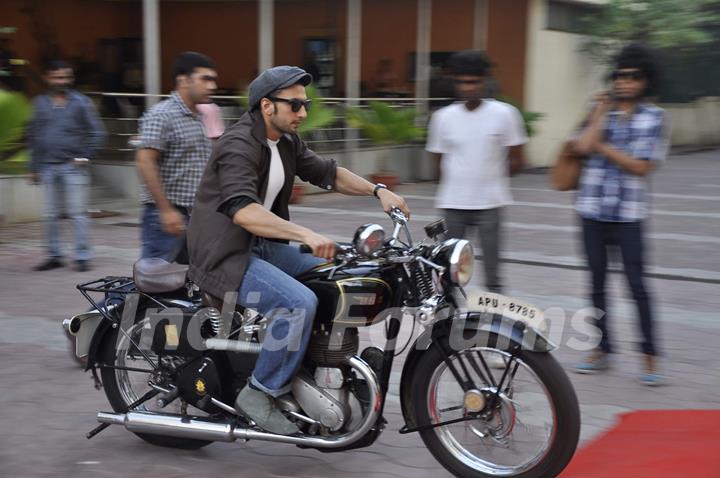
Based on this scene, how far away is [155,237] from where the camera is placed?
18.6 feet

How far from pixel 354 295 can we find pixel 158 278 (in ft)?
3.29

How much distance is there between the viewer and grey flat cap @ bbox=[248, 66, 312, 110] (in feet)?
12.6

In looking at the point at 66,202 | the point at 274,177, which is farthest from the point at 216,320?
the point at 66,202

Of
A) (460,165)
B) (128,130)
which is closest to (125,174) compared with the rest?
(128,130)

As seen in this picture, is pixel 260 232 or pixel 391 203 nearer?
pixel 260 232

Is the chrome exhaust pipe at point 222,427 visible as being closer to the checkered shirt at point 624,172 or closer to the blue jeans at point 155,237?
the blue jeans at point 155,237

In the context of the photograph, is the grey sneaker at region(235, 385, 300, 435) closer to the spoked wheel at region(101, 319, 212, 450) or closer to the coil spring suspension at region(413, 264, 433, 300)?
the spoked wheel at region(101, 319, 212, 450)

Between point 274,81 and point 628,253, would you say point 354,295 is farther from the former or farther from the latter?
point 628,253

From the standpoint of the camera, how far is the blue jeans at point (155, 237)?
563 cm

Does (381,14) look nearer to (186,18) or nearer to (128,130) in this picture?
(186,18)

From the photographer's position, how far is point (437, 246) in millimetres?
3801

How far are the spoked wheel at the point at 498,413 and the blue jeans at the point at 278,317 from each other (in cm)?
53

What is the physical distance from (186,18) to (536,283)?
14371 millimetres

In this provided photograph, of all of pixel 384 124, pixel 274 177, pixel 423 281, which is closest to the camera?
pixel 423 281
